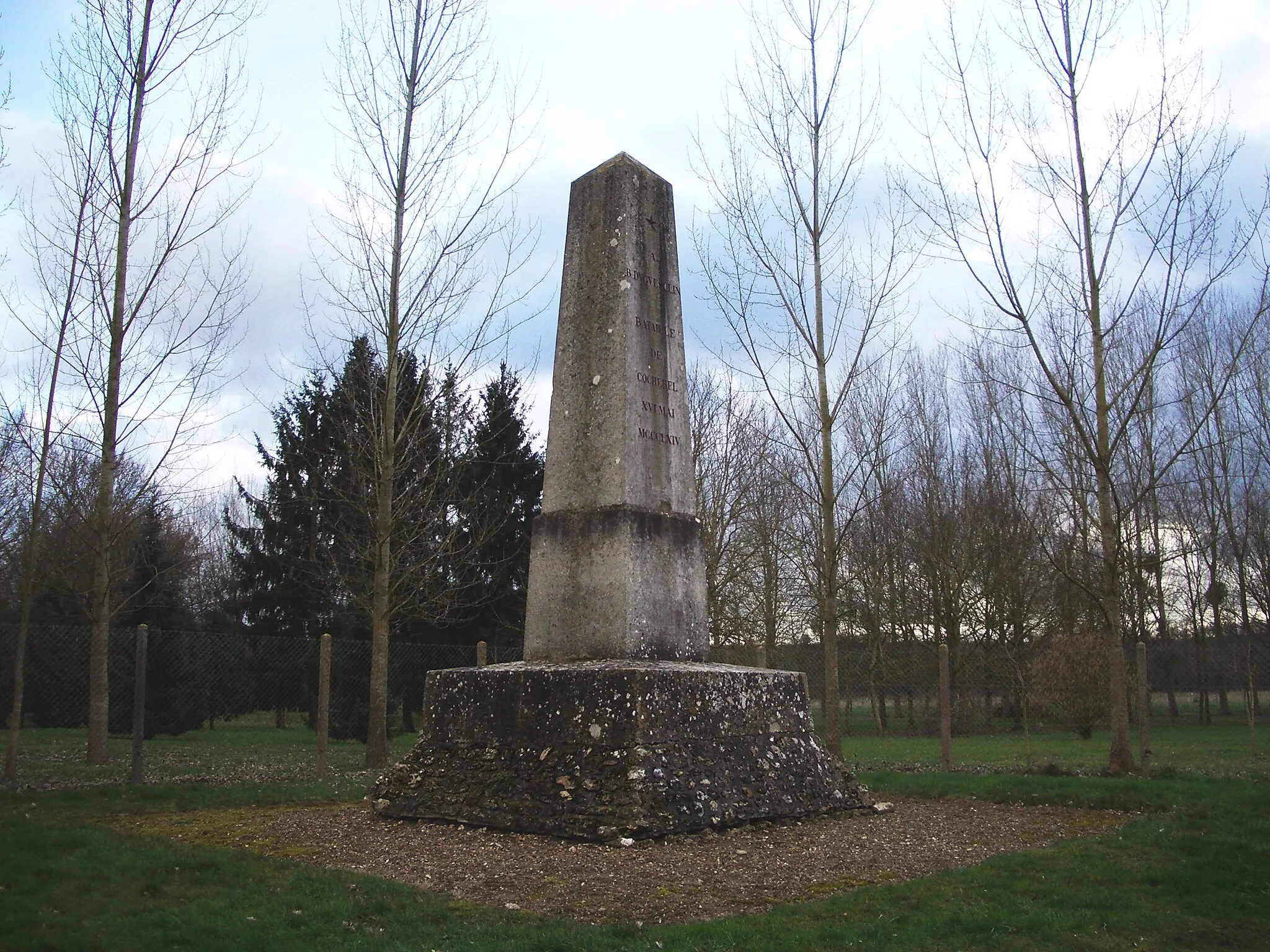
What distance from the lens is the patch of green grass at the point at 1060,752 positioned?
13164mm

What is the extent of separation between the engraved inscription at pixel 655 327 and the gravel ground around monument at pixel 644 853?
13.0ft

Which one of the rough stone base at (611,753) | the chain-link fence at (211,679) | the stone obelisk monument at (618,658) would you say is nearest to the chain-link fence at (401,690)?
the chain-link fence at (211,679)

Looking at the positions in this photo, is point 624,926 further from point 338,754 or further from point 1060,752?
point 1060,752

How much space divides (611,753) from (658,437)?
Answer: 104 inches

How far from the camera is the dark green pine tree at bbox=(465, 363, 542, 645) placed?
71.3 feet

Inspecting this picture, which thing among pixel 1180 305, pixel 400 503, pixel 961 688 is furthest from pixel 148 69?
pixel 961 688

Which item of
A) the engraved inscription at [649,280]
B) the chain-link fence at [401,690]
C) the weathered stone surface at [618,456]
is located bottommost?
the chain-link fence at [401,690]

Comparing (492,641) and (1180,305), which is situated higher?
(1180,305)

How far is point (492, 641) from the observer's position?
73.9ft

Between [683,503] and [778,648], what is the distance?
602 inches

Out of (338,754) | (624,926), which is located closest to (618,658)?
(624,926)

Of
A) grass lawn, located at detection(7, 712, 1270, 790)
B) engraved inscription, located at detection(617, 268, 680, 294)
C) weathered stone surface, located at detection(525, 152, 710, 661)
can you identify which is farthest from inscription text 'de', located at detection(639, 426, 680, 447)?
grass lawn, located at detection(7, 712, 1270, 790)

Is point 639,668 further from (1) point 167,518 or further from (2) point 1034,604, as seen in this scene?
(2) point 1034,604

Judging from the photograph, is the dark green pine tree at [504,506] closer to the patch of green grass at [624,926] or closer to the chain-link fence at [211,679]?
the chain-link fence at [211,679]
